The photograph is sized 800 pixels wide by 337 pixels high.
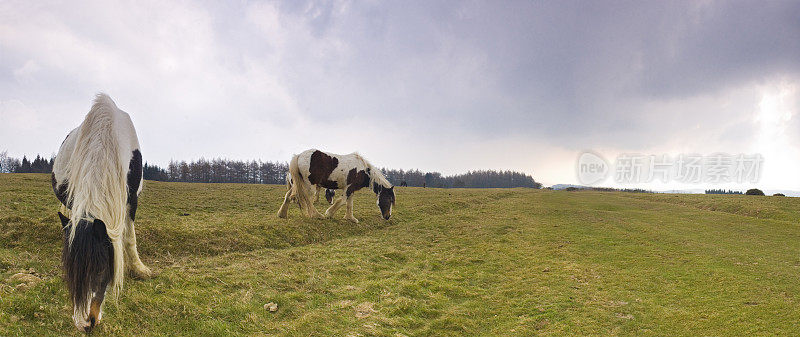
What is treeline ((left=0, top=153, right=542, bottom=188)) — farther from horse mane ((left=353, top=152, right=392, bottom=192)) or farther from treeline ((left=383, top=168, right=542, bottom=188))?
horse mane ((left=353, top=152, right=392, bottom=192))

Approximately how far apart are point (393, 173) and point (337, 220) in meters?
122

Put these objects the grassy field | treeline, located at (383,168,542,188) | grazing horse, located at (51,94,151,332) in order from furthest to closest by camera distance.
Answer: treeline, located at (383,168,542,188) < the grassy field < grazing horse, located at (51,94,151,332)

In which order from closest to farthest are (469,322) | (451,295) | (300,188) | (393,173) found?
1. (469,322)
2. (451,295)
3. (300,188)
4. (393,173)

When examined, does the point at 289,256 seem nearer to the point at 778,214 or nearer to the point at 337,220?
the point at 337,220

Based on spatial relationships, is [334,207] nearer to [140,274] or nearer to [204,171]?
[140,274]

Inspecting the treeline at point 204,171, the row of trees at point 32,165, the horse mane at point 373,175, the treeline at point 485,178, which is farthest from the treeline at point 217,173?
the horse mane at point 373,175

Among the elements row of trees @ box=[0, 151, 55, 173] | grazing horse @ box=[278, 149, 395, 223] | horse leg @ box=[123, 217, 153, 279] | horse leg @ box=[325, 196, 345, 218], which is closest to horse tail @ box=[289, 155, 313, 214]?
grazing horse @ box=[278, 149, 395, 223]

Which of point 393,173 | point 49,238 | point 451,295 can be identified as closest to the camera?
point 451,295

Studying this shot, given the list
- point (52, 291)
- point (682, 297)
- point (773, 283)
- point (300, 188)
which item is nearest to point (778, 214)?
point (773, 283)

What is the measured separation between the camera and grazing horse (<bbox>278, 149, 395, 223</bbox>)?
12.4 meters

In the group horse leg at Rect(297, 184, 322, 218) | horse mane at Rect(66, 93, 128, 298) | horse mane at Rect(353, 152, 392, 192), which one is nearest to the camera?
horse mane at Rect(66, 93, 128, 298)

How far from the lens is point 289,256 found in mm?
7945

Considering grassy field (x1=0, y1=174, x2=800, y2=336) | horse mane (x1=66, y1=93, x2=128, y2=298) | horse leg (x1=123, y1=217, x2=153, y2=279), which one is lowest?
grassy field (x1=0, y1=174, x2=800, y2=336)

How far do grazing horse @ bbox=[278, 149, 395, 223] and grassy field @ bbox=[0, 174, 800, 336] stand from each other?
4.54 ft
